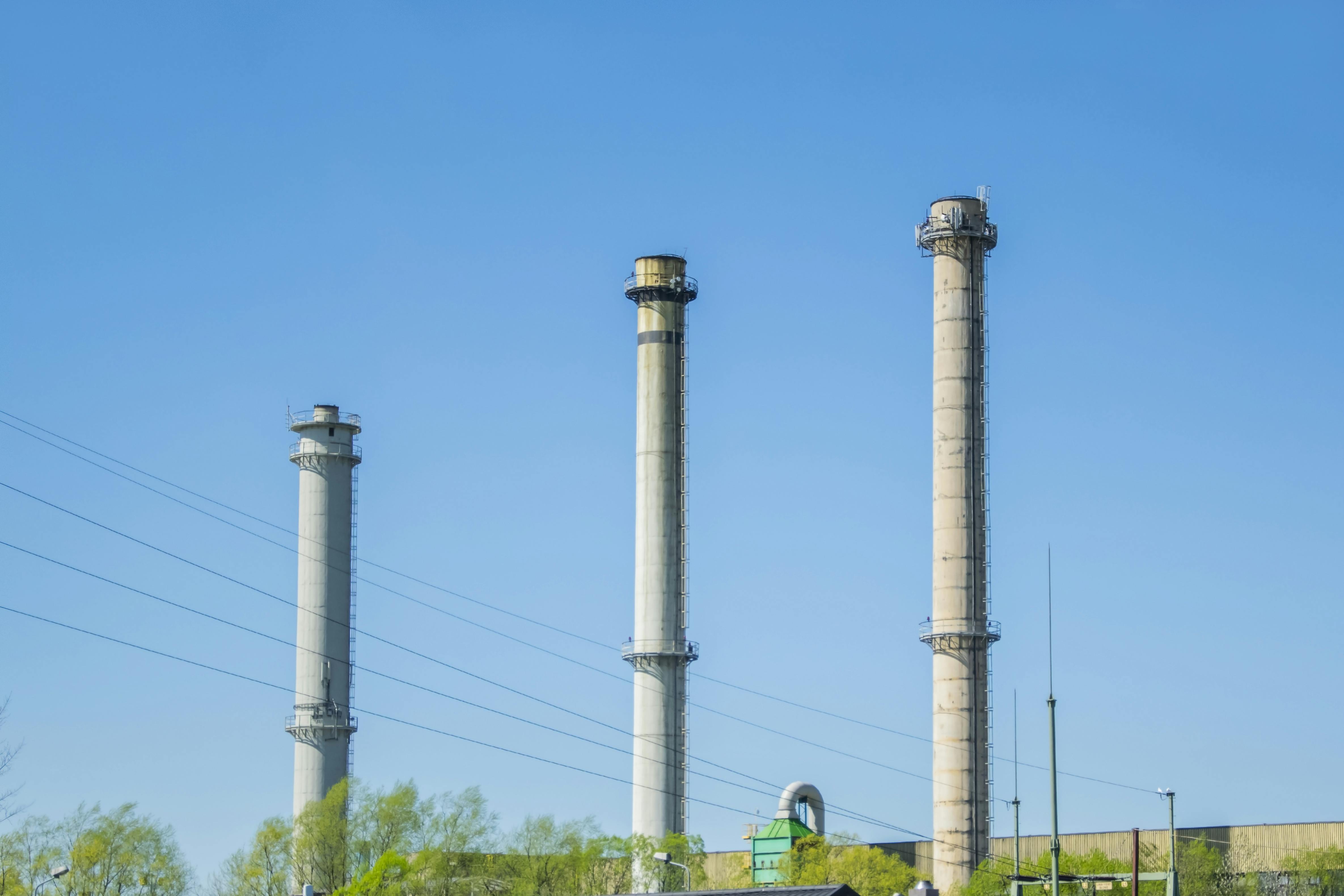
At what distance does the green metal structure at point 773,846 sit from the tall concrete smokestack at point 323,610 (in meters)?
20.2

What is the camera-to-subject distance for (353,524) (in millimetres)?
95438

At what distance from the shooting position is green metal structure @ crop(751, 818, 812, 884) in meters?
92.1

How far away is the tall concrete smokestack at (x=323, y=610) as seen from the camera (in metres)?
92.2

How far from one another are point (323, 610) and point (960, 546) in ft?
100

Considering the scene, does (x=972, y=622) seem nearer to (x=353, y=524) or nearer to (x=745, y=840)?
(x=745, y=840)

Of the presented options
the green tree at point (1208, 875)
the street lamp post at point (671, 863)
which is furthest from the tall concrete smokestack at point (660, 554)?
the green tree at point (1208, 875)

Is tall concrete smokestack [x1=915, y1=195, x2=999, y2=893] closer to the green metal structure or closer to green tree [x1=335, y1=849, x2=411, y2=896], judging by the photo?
the green metal structure

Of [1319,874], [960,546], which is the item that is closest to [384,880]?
[960,546]

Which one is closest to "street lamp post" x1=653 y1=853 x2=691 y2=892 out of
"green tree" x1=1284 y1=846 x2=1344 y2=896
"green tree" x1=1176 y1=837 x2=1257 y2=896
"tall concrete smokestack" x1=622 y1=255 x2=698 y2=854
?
"tall concrete smokestack" x1=622 y1=255 x2=698 y2=854

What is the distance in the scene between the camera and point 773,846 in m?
92.8

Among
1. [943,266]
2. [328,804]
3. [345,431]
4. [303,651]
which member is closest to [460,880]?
[328,804]

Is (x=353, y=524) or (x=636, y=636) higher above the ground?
(x=353, y=524)

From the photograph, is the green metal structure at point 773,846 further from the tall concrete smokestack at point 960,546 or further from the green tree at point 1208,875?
the green tree at point 1208,875

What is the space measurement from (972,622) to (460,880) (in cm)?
2597
